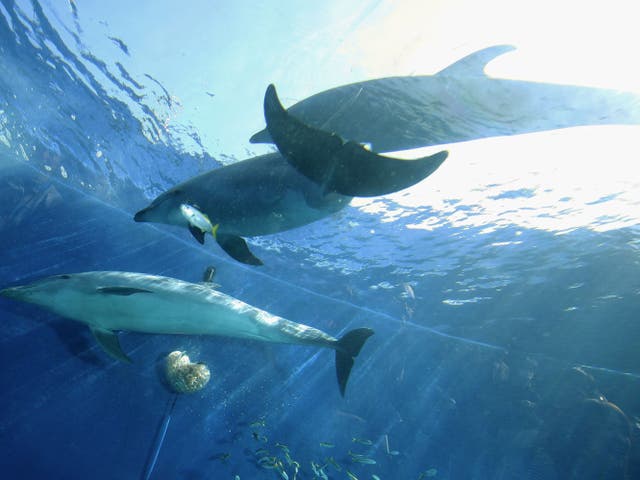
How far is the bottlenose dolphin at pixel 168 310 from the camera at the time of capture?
5402 mm

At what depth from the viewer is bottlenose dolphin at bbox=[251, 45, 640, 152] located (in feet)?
11.7

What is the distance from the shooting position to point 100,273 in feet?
19.0

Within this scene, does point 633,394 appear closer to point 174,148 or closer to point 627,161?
point 627,161

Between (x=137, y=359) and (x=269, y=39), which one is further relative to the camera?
(x=137, y=359)

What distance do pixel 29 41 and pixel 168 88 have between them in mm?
4492

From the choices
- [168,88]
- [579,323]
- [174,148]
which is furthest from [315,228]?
[579,323]

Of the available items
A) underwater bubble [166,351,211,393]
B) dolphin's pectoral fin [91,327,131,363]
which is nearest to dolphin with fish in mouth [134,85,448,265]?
dolphin's pectoral fin [91,327,131,363]

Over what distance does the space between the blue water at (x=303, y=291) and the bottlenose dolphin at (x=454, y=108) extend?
168 inches

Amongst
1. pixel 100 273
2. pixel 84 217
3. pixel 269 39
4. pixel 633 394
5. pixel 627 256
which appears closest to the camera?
pixel 100 273

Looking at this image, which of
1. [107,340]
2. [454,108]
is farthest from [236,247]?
[107,340]

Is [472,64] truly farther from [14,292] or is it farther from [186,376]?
[186,376]

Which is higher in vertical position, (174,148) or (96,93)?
(96,93)

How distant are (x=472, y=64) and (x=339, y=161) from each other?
2.96m

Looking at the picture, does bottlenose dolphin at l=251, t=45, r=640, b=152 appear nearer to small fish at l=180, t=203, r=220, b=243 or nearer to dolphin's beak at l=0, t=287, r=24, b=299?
small fish at l=180, t=203, r=220, b=243
